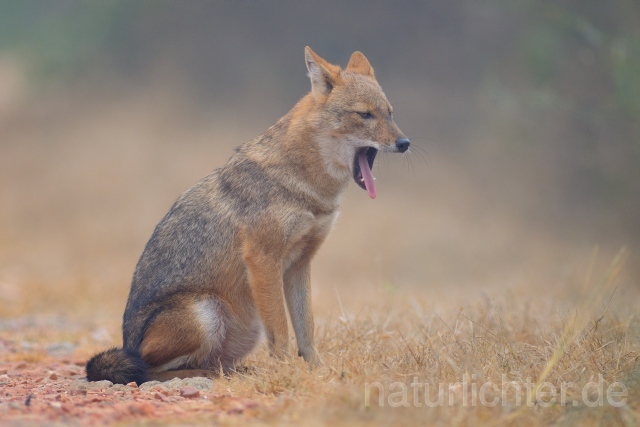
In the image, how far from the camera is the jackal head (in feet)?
20.1

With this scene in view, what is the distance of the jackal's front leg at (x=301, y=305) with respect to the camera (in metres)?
6.17

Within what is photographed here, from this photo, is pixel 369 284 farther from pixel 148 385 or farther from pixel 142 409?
pixel 142 409

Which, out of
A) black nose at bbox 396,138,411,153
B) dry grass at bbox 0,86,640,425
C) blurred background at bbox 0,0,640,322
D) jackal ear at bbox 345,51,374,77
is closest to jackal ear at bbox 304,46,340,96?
jackal ear at bbox 345,51,374,77

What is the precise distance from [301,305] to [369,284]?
663 centimetres

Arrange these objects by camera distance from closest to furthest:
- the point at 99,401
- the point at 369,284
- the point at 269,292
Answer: the point at 99,401 < the point at 269,292 < the point at 369,284

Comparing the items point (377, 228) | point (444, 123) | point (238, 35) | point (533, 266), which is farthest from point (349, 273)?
point (238, 35)

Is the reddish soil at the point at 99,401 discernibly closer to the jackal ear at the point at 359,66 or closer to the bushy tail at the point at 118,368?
the bushy tail at the point at 118,368

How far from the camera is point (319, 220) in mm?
6027

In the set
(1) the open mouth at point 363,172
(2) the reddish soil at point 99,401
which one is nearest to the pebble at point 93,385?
(2) the reddish soil at point 99,401

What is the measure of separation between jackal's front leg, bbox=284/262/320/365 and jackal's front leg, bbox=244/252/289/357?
368 mm

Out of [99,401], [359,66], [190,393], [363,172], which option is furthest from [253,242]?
[359,66]

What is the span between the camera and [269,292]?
19.0 feet

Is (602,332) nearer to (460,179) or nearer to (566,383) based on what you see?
(566,383)

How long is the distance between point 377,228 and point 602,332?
11.2 metres
